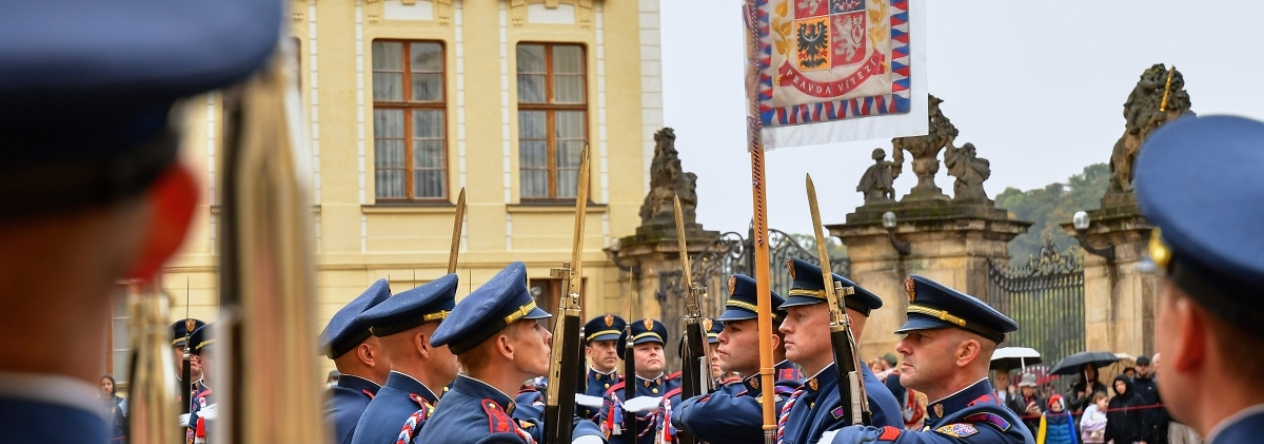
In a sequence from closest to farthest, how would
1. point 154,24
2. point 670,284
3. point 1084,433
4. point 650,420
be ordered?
point 154,24, point 650,420, point 1084,433, point 670,284

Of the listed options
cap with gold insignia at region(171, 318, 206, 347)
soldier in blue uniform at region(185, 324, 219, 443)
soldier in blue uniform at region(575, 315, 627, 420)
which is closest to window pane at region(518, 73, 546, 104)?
soldier in blue uniform at region(575, 315, 627, 420)

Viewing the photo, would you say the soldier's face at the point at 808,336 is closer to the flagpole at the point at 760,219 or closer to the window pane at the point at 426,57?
the flagpole at the point at 760,219

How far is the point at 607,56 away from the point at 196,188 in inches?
921

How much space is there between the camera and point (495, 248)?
24.3 meters

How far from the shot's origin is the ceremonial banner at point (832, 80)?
7.35 metres

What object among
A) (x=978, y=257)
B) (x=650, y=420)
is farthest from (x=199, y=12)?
(x=978, y=257)

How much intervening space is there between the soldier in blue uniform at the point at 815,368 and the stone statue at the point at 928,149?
9.78 m

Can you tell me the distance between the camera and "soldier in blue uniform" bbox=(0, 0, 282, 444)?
120cm

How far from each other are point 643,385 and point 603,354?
883 millimetres

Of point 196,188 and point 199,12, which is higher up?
point 199,12

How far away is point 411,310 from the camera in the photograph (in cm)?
644

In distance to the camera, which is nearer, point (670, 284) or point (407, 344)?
point (407, 344)

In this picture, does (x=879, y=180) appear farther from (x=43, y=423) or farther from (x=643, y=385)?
(x=43, y=423)

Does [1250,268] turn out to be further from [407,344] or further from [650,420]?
[650,420]
